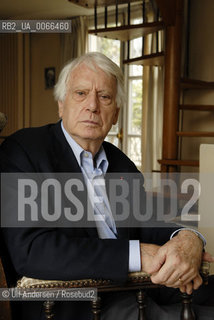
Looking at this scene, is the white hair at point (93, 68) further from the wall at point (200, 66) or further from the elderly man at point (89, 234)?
the wall at point (200, 66)

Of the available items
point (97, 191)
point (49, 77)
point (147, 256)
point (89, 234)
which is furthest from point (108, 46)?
point (147, 256)

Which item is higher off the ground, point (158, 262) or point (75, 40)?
point (75, 40)

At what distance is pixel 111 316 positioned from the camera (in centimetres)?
128

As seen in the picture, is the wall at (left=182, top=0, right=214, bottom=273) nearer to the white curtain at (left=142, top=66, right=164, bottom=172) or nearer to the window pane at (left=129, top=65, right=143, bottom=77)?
the white curtain at (left=142, top=66, right=164, bottom=172)

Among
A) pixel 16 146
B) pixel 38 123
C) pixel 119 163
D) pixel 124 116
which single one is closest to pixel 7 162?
pixel 16 146

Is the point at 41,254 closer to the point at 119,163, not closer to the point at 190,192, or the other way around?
the point at 119,163

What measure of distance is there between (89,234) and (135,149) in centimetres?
430

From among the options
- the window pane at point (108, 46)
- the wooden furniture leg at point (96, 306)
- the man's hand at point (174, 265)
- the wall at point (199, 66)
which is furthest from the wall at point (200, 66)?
the wooden furniture leg at point (96, 306)

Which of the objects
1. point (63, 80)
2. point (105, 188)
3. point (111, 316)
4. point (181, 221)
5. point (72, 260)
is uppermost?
point (63, 80)

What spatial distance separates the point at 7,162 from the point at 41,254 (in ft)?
1.05

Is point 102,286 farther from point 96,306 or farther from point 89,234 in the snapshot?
point 89,234

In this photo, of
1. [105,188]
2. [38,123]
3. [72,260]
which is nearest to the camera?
[72,260]

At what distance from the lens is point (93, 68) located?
153 centimetres

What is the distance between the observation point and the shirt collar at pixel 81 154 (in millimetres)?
1537
